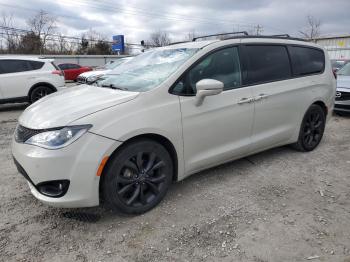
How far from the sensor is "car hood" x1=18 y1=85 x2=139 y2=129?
2.62m

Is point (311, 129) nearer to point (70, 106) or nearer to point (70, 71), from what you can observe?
point (70, 106)

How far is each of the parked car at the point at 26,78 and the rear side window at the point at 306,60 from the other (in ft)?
24.3

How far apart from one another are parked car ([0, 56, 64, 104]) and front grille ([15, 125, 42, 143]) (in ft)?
21.7

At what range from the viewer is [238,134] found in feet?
11.7

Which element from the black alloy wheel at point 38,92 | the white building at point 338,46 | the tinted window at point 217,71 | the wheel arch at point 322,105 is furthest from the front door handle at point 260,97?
the white building at point 338,46

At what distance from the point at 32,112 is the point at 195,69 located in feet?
5.69

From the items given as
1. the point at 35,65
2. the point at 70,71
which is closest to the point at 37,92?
the point at 35,65

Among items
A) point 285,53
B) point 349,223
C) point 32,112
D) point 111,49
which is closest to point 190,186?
point 349,223

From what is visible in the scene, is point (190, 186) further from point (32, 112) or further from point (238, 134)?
point (32, 112)

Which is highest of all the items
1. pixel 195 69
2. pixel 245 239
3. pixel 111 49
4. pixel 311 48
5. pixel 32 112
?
pixel 111 49

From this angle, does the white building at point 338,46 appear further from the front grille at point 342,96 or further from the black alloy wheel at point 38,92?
the black alloy wheel at point 38,92

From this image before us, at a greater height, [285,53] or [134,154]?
[285,53]

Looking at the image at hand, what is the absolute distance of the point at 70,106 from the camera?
2.81 m

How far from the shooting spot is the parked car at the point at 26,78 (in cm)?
859
